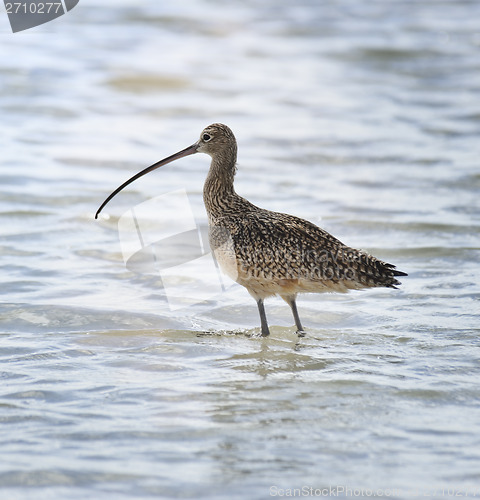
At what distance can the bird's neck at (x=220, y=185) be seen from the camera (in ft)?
24.0

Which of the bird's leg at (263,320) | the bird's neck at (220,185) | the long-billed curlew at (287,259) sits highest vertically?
the bird's neck at (220,185)

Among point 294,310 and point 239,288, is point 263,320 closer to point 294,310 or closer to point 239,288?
point 294,310

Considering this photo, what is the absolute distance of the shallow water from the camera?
194 inches

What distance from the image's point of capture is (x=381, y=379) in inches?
236

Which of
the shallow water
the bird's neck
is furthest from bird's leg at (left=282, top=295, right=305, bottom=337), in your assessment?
the bird's neck

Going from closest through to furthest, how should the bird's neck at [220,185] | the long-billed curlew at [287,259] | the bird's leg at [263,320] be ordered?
1. the long-billed curlew at [287,259]
2. the bird's leg at [263,320]
3. the bird's neck at [220,185]

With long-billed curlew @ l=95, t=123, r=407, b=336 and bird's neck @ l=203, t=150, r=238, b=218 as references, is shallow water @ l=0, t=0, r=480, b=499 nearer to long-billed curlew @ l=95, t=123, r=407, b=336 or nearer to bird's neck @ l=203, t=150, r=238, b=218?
long-billed curlew @ l=95, t=123, r=407, b=336

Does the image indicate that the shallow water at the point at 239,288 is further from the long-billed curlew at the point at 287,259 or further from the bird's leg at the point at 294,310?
the long-billed curlew at the point at 287,259

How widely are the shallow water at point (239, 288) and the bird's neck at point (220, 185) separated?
2.79ft

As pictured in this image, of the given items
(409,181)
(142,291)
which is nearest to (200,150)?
(142,291)

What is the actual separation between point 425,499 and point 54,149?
8585 mm

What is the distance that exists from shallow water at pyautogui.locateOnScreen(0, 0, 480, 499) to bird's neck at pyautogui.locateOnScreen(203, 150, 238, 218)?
851mm

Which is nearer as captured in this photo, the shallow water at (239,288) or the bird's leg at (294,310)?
the shallow water at (239,288)

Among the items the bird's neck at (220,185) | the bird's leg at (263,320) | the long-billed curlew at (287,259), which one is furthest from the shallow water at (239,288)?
the bird's neck at (220,185)
